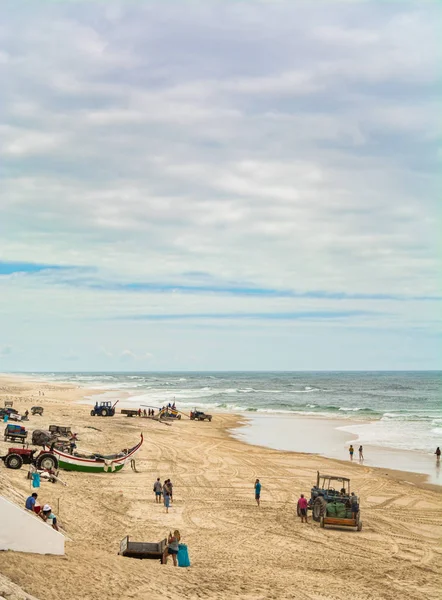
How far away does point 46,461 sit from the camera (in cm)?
2534

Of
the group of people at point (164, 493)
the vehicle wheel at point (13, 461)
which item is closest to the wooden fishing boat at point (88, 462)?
the vehicle wheel at point (13, 461)

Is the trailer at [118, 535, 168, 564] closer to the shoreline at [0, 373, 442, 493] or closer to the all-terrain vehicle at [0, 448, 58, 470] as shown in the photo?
the all-terrain vehicle at [0, 448, 58, 470]

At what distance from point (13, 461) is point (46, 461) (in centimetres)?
148

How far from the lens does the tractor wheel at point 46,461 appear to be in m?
25.2

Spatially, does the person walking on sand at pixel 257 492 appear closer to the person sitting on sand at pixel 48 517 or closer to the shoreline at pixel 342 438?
the person sitting on sand at pixel 48 517

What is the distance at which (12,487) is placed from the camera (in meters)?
20.5

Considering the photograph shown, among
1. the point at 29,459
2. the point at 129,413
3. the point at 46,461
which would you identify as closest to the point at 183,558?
the point at 46,461

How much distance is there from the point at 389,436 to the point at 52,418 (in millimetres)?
28044

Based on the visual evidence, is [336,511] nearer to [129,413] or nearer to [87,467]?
[87,467]

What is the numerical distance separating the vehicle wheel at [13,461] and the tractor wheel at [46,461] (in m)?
0.86

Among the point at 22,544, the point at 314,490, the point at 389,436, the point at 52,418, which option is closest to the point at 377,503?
the point at 314,490

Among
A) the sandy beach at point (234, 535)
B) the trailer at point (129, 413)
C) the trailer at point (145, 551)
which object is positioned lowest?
the trailer at point (129, 413)

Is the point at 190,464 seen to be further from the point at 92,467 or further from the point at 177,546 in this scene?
the point at 177,546

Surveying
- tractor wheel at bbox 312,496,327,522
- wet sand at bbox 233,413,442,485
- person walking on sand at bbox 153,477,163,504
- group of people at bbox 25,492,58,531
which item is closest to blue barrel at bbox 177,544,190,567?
group of people at bbox 25,492,58,531
